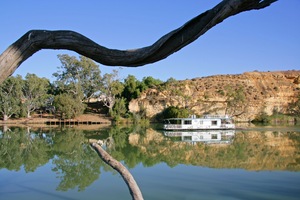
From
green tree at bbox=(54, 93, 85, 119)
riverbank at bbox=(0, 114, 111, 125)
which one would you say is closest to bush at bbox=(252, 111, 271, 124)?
riverbank at bbox=(0, 114, 111, 125)

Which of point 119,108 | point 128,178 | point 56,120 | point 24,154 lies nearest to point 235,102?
point 119,108

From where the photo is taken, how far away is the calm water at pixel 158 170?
852 centimetres

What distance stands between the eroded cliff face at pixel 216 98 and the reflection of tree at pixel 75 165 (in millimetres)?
22805

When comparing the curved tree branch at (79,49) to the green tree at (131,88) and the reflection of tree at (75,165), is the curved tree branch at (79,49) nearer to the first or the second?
the reflection of tree at (75,165)

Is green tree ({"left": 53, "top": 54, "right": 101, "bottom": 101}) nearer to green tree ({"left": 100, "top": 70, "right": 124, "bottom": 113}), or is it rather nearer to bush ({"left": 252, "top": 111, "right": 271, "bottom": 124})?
green tree ({"left": 100, "top": 70, "right": 124, "bottom": 113})

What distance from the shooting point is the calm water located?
8523mm

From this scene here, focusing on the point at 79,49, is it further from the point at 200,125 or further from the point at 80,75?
the point at 80,75

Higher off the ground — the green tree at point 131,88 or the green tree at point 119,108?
the green tree at point 131,88

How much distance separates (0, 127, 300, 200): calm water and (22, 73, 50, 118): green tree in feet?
69.4

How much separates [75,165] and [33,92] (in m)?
29.5

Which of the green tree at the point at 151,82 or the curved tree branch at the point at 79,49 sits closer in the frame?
the curved tree branch at the point at 79,49

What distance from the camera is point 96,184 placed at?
377 inches

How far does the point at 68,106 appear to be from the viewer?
36.7m

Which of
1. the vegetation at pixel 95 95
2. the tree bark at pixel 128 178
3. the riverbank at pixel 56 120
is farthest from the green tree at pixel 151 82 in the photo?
the tree bark at pixel 128 178
